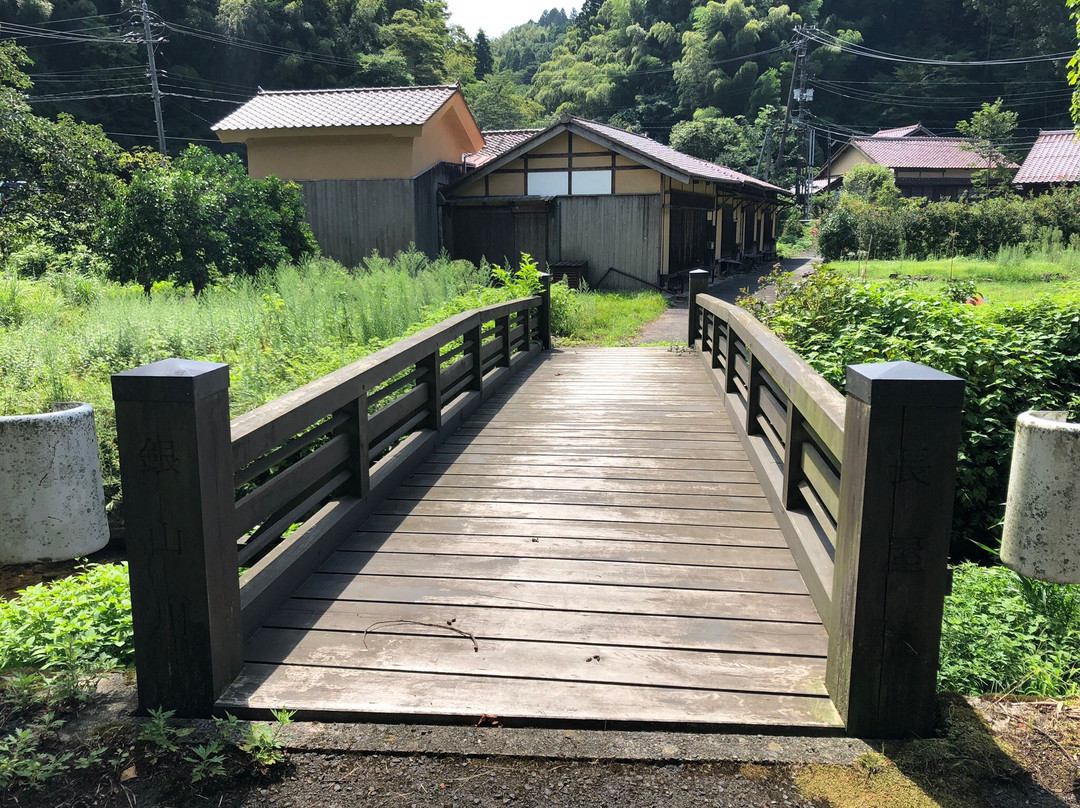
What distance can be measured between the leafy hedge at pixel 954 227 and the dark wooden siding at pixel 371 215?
39.3 ft

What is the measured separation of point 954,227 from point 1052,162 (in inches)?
648

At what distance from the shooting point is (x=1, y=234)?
44.4 feet

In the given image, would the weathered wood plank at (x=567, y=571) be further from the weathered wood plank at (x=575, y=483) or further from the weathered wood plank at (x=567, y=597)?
the weathered wood plank at (x=575, y=483)

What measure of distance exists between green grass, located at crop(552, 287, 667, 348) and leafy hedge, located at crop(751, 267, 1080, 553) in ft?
16.5

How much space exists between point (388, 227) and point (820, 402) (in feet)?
58.8

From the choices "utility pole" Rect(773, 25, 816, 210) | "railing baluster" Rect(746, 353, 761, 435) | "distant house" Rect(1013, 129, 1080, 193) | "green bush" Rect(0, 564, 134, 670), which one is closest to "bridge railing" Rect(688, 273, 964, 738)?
"green bush" Rect(0, 564, 134, 670)

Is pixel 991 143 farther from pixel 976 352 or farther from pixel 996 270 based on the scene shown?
pixel 976 352

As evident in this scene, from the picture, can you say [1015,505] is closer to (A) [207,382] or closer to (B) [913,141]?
(A) [207,382]

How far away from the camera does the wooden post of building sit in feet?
32.0

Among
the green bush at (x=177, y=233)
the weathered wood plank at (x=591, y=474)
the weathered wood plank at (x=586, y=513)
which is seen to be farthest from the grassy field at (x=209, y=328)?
the weathered wood plank at (x=586, y=513)

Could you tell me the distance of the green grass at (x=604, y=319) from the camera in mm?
12516

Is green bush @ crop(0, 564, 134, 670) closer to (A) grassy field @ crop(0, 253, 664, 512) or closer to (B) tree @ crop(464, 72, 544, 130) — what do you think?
(A) grassy field @ crop(0, 253, 664, 512)

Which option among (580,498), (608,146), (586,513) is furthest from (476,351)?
(608,146)

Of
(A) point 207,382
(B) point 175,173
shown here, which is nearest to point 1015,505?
(A) point 207,382
